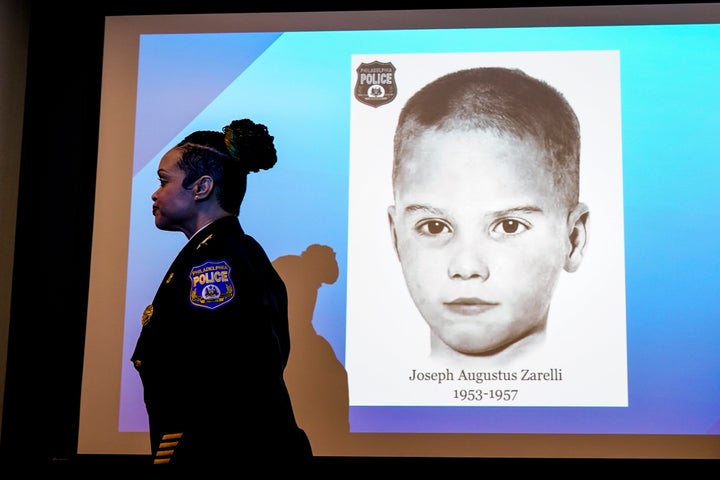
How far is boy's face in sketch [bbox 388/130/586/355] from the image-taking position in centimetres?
386

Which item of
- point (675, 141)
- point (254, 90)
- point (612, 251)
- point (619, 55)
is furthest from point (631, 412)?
point (254, 90)

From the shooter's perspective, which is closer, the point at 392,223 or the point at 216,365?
the point at 216,365

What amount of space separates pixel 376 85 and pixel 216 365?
1.70 metres

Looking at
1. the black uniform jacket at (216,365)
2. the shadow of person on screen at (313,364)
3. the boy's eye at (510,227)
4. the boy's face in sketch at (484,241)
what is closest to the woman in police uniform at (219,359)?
the black uniform jacket at (216,365)

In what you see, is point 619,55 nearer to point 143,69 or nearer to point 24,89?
point 143,69

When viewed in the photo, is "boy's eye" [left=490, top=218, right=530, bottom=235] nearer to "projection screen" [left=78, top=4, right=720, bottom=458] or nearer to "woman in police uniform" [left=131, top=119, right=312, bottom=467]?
"projection screen" [left=78, top=4, right=720, bottom=458]

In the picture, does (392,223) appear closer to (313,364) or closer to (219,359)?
(313,364)

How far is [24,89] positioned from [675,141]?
273cm

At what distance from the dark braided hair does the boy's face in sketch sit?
883mm

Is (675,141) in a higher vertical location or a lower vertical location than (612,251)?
higher

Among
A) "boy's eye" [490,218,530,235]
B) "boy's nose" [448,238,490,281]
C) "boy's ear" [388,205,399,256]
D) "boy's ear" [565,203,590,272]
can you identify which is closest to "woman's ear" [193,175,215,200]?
"boy's ear" [388,205,399,256]

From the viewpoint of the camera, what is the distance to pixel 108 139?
4129 mm

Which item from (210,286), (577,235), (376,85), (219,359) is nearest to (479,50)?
(376,85)

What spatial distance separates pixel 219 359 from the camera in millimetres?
2738
